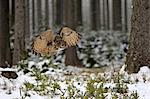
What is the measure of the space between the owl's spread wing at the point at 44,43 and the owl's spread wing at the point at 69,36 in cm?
29

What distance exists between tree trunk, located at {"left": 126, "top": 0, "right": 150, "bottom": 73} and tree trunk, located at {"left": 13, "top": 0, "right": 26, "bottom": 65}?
3033 mm

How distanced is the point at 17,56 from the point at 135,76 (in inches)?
140

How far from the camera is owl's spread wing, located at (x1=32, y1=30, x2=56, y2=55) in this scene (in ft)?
27.8

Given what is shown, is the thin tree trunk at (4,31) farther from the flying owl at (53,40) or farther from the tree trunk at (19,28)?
the flying owl at (53,40)

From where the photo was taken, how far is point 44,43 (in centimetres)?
856

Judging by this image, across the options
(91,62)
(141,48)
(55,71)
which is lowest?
(91,62)

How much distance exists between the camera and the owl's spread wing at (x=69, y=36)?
326 inches

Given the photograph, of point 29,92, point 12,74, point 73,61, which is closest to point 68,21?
point 73,61

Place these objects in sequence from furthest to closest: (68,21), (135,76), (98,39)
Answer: (98,39)
(68,21)
(135,76)

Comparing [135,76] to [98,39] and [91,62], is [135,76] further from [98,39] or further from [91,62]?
[98,39]

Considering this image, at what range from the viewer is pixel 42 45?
8555mm

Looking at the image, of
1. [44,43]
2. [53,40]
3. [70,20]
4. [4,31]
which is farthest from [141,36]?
[4,31]

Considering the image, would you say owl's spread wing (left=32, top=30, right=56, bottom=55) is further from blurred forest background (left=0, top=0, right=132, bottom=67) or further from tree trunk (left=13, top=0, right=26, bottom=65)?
tree trunk (left=13, top=0, right=26, bottom=65)

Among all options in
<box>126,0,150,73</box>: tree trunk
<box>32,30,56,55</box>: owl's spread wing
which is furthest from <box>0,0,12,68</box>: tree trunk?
<box>126,0,150,73</box>: tree trunk
